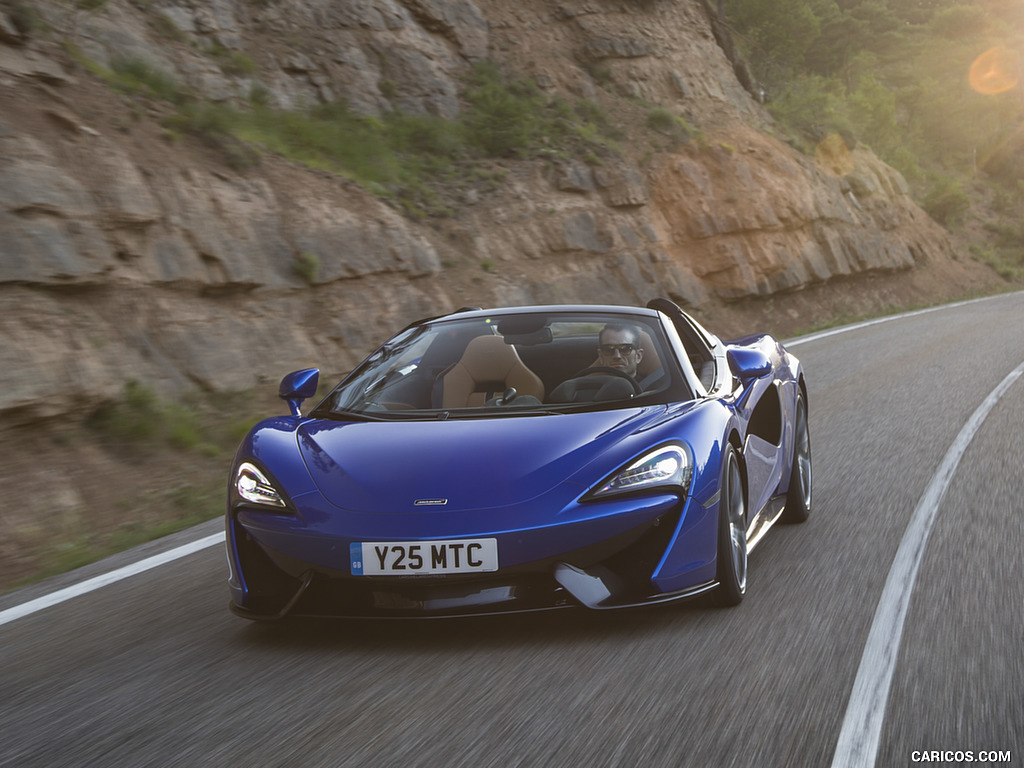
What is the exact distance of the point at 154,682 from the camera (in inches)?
139

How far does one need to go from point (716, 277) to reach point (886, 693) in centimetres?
2124

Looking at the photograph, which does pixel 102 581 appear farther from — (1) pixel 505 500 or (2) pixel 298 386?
(1) pixel 505 500

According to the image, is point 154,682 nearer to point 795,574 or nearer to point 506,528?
point 506,528

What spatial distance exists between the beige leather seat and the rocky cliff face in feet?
14.2

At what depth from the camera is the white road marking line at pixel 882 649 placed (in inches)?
108

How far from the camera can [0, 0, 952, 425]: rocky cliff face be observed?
31.2ft

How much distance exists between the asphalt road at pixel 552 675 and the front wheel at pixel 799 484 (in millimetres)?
225

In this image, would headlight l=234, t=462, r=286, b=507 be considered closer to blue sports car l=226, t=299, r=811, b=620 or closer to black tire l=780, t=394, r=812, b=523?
blue sports car l=226, t=299, r=811, b=620

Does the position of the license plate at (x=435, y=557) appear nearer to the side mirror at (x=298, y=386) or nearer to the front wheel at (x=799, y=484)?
the side mirror at (x=298, y=386)

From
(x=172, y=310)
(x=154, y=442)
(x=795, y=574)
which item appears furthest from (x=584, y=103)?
(x=795, y=574)

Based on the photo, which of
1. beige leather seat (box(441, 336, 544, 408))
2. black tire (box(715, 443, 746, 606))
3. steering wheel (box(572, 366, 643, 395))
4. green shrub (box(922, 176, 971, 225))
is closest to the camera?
black tire (box(715, 443, 746, 606))

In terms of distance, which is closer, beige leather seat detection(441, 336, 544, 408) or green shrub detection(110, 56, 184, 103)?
beige leather seat detection(441, 336, 544, 408)

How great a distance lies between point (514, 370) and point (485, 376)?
14cm

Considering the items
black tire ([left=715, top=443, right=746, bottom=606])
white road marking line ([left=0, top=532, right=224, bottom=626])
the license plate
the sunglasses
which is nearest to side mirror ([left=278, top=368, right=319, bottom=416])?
white road marking line ([left=0, top=532, right=224, bottom=626])
